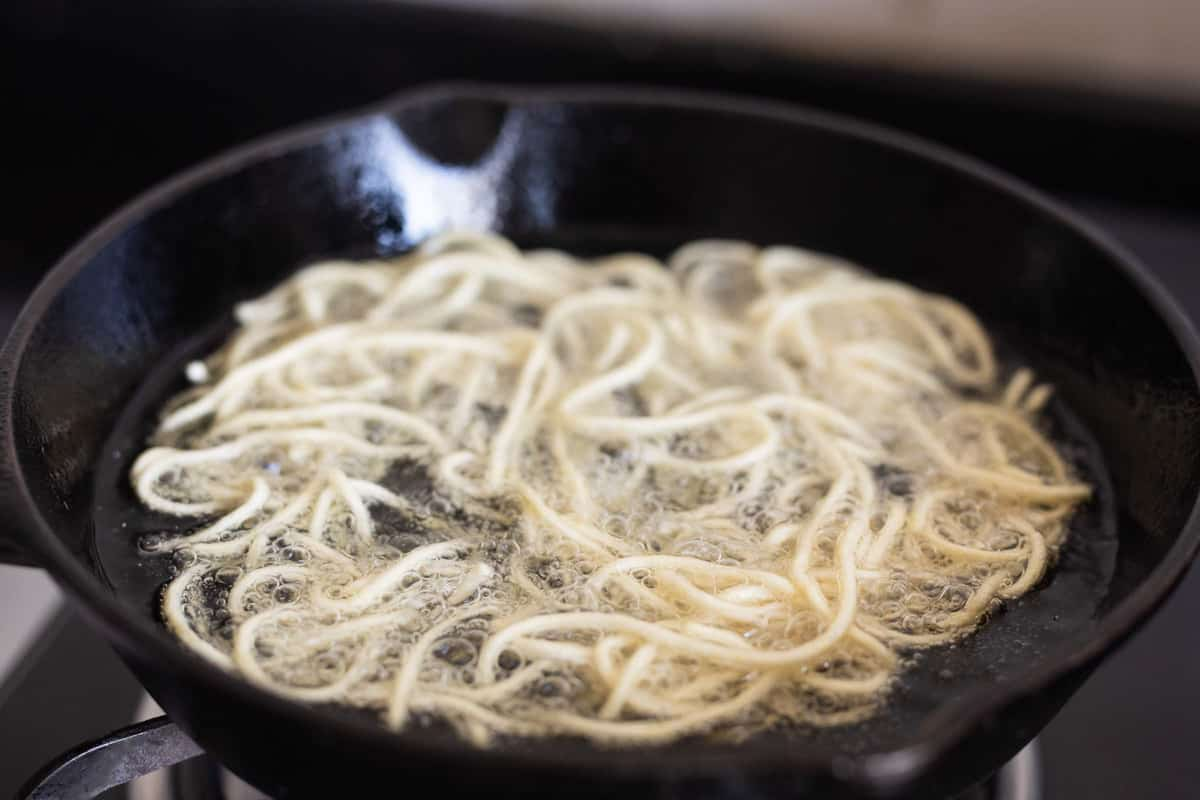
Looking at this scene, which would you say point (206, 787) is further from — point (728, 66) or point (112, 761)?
point (728, 66)

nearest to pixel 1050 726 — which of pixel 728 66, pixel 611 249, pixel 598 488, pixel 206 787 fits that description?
pixel 598 488

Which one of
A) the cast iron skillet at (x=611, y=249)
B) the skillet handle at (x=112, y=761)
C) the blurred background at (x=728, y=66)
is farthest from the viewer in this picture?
the blurred background at (x=728, y=66)

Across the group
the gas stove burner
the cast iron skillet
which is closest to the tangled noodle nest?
the cast iron skillet

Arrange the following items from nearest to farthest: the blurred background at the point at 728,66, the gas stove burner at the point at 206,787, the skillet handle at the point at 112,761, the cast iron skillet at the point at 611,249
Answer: the cast iron skillet at the point at 611,249
the skillet handle at the point at 112,761
the gas stove burner at the point at 206,787
the blurred background at the point at 728,66

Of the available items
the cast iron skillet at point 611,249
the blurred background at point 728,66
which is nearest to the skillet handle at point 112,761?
the cast iron skillet at point 611,249

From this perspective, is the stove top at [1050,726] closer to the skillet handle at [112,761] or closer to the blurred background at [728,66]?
the skillet handle at [112,761]

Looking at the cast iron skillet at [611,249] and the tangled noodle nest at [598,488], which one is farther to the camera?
the tangled noodle nest at [598,488]

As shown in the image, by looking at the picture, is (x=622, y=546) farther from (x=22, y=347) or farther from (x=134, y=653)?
(x=22, y=347)

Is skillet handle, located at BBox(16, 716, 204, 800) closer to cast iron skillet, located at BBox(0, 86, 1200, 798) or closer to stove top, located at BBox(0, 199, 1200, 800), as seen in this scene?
cast iron skillet, located at BBox(0, 86, 1200, 798)
